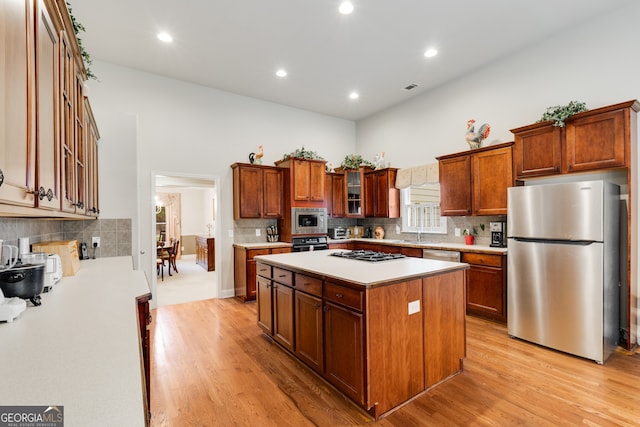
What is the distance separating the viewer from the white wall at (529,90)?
325 centimetres

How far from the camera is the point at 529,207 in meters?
3.17

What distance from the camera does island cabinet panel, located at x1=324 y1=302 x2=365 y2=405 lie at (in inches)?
80.4

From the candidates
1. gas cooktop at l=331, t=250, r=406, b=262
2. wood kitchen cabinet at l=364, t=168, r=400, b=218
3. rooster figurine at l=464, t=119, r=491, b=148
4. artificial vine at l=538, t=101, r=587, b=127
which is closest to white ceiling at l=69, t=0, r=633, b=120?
rooster figurine at l=464, t=119, r=491, b=148

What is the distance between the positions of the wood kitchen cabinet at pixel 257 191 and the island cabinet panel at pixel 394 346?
3566mm

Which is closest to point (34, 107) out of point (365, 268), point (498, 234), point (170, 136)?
point (365, 268)

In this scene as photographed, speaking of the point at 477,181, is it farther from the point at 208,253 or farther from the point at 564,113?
the point at 208,253

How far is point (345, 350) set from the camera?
218 centimetres

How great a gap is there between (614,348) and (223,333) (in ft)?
13.6

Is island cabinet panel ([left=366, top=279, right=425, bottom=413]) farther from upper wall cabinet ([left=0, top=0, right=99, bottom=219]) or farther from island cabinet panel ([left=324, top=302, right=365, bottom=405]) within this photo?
upper wall cabinet ([left=0, top=0, right=99, bottom=219])

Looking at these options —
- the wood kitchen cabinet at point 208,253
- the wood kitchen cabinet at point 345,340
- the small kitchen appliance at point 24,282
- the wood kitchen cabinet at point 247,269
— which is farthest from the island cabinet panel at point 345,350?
the wood kitchen cabinet at point 208,253

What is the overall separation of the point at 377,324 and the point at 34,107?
2051 mm

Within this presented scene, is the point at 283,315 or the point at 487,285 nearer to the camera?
the point at 283,315

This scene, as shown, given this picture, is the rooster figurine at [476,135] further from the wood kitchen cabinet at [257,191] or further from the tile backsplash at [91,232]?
the tile backsplash at [91,232]

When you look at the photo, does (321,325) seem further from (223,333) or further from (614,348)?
(614,348)
